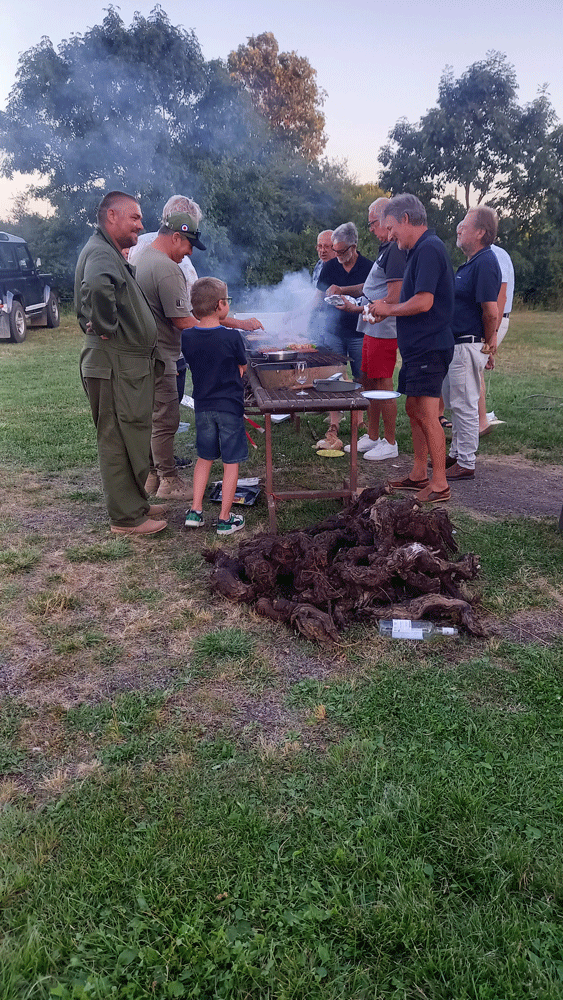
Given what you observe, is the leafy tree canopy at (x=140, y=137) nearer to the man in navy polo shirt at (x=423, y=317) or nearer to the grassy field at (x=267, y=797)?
the man in navy polo shirt at (x=423, y=317)

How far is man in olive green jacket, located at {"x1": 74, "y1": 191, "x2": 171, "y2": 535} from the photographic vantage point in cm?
354

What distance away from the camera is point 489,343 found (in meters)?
4.79


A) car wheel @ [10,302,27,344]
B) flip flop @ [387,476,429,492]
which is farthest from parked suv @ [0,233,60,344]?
flip flop @ [387,476,429,492]

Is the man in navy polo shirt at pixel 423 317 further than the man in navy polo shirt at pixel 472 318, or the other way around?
the man in navy polo shirt at pixel 472 318

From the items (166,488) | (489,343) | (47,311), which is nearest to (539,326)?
(47,311)

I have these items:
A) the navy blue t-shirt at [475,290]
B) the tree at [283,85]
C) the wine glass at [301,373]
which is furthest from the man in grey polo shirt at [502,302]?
the tree at [283,85]

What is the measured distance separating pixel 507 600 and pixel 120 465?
7.65 ft

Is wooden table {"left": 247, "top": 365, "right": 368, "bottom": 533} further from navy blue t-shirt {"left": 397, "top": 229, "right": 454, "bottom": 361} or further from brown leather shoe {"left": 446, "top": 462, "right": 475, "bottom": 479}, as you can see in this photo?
brown leather shoe {"left": 446, "top": 462, "right": 475, "bottom": 479}

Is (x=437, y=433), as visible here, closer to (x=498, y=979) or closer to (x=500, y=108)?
(x=498, y=979)

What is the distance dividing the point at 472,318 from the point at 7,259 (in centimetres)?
1152

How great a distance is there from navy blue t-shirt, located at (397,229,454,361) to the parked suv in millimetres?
10324

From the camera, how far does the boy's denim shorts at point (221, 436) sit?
13.1 feet

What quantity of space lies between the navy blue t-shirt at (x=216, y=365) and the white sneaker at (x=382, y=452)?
1849 mm

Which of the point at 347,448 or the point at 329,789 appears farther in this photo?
the point at 347,448
